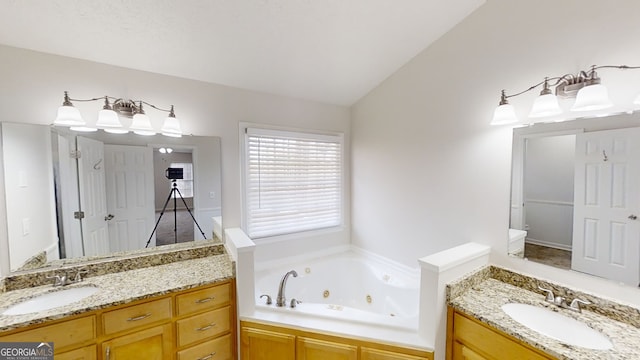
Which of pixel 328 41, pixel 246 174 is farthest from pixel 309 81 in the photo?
pixel 246 174

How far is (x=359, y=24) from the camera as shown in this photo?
6.26 ft

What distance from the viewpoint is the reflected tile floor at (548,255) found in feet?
5.20

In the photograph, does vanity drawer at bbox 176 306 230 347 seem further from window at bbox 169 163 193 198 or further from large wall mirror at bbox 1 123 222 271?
window at bbox 169 163 193 198

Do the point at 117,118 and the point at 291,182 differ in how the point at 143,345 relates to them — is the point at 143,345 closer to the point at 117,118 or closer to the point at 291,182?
the point at 117,118

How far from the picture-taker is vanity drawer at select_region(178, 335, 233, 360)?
1.70 m

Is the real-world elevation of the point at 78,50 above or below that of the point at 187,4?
below

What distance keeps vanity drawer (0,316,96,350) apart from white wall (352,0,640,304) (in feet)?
7.82

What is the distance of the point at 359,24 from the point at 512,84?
1153mm

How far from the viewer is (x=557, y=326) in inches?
54.8

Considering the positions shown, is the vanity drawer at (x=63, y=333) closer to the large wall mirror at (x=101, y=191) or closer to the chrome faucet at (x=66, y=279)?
the chrome faucet at (x=66, y=279)

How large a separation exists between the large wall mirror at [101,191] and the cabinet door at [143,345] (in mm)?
677

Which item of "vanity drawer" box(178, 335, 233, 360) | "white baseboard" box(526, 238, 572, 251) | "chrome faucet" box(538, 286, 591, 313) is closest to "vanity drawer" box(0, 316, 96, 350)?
"vanity drawer" box(178, 335, 233, 360)

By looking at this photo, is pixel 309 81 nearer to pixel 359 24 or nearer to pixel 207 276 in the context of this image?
pixel 359 24

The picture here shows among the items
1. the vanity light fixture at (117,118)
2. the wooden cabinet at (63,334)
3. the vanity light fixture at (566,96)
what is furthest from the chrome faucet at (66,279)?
the vanity light fixture at (566,96)
